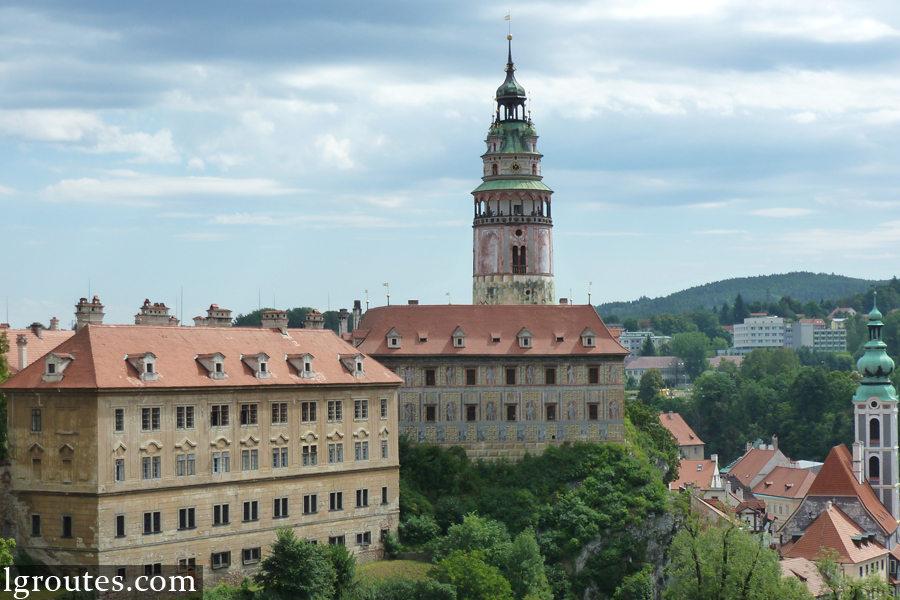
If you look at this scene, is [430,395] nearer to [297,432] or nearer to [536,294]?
[297,432]

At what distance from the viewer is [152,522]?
72188 mm

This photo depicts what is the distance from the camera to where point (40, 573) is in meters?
70.8

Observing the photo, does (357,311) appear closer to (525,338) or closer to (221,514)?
(525,338)

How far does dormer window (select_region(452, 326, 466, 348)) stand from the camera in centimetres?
9488

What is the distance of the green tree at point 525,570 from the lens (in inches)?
3219

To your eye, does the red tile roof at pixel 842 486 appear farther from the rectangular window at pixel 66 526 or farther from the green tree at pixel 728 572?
the rectangular window at pixel 66 526

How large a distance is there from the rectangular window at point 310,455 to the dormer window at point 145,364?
11241 mm

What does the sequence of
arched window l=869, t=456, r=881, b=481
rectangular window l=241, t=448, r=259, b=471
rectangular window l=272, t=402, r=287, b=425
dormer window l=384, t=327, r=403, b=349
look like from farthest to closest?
arched window l=869, t=456, r=881, b=481
dormer window l=384, t=327, r=403, b=349
rectangular window l=272, t=402, r=287, b=425
rectangular window l=241, t=448, r=259, b=471

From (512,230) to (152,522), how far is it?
170ft

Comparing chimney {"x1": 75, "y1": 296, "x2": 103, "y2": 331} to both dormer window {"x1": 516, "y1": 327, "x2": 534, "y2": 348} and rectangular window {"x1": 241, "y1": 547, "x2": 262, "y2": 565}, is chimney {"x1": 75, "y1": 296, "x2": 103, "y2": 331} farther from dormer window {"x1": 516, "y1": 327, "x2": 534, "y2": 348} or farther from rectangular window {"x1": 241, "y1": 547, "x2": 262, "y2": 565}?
dormer window {"x1": 516, "y1": 327, "x2": 534, "y2": 348}

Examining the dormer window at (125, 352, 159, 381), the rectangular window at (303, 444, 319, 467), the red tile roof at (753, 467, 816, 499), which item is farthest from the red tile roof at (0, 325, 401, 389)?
the red tile roof at (753, 467, 816, 499)

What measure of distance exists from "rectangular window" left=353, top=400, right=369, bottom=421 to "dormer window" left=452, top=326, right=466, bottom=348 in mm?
12475

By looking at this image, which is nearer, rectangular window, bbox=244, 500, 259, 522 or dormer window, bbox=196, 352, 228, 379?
dormer window, bbox=196, 352, 228, 379

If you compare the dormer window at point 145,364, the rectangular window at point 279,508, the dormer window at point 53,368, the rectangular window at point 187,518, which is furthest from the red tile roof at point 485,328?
the dormer window at point 53,368
